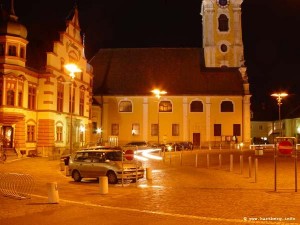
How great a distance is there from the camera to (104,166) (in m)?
23.3

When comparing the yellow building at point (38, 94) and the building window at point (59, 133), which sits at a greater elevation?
the yellow building at point (38, 94)

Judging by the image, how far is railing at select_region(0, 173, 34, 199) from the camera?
17.8 m

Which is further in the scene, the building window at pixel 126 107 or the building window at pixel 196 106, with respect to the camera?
the building window at pixel 126 107

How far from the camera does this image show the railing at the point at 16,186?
17.8m

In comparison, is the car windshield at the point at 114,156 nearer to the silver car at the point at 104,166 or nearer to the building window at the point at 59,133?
the silver car at the point at 104,166

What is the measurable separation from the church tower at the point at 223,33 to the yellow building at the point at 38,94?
89.0 feet

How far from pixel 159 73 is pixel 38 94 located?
100 ft

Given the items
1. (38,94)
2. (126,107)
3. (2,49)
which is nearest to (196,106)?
(126,107)

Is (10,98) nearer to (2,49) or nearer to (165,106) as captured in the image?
(2,49)

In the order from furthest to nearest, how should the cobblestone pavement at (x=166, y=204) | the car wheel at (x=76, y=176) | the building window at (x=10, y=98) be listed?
the building window at (x=10, y=98) < the car wheel at (x=76, y=176) < the cobblestone pavement at (x=166, y=204)

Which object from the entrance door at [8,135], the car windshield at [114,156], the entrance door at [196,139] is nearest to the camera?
the car windshield at [114,156]

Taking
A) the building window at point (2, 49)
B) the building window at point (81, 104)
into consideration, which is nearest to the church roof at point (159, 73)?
the building window at point (81, 104)

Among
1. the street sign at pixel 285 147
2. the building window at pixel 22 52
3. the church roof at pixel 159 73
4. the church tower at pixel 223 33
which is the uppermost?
the church tower at pixel 223 33

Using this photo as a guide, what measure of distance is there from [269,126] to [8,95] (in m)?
76.1
